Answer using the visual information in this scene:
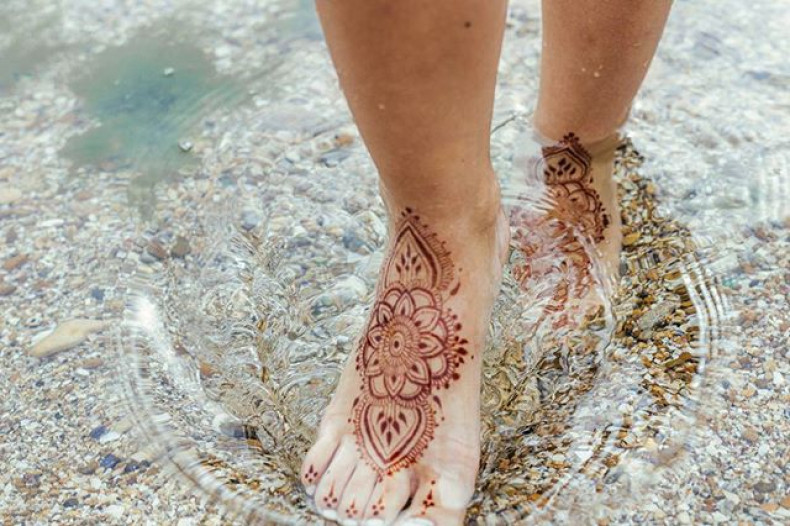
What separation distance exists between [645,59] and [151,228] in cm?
118

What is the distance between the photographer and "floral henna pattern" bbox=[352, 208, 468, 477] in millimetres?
1405

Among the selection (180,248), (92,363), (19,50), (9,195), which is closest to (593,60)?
(180,248)

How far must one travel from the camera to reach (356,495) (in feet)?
4.50

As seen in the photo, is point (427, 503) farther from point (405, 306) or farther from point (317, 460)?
point (405, 306)

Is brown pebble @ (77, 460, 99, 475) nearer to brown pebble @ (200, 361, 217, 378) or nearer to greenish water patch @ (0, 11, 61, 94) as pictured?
brown pebble @ (200, 361, 217, 378)

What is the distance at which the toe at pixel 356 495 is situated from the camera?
1.36m

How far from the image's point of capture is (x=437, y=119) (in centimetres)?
121

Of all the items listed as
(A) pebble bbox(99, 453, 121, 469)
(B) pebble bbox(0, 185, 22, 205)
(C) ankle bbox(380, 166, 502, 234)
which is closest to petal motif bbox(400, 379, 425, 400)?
(C) ankle bbox(380, 166, 502, 234)

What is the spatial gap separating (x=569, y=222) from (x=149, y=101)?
4.39 ft

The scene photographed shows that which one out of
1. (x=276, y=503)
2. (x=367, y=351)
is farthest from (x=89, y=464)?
(x=367, y=351)

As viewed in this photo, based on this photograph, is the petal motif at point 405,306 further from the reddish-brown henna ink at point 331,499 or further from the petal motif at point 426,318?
the reddish-brown henna ink at point 331,499

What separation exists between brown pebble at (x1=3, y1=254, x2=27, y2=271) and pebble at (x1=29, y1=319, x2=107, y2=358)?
272 mm

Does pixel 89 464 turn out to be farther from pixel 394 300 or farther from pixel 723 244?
pixel 723 244

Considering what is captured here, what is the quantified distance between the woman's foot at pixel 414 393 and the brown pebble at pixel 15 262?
36.7 inches
